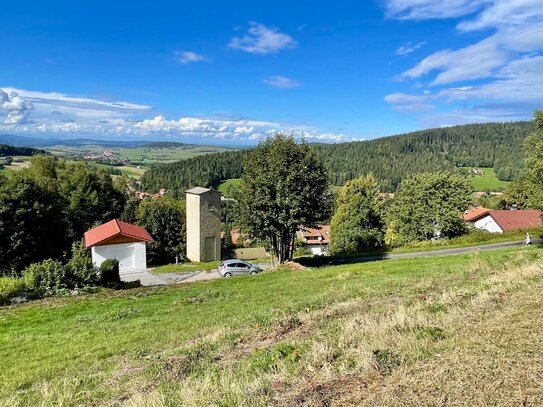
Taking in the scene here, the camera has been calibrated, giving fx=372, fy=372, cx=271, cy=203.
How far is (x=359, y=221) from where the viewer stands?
45.1m

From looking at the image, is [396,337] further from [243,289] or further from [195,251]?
[195,251]

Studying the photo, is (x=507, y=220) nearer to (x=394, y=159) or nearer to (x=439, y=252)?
(x=439, y=252)

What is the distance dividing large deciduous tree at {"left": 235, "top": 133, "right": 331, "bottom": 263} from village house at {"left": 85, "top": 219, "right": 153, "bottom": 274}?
12.3m

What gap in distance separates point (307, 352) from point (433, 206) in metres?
40.8

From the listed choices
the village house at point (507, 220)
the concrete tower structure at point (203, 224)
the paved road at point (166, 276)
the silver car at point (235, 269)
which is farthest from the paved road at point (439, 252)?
the village house at point (507, 220)

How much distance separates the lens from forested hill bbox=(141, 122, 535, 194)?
5049 inches

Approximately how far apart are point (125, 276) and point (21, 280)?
42.7 ft

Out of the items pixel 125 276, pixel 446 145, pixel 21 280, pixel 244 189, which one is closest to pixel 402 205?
pixel 244 189

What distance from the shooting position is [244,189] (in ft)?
79.9

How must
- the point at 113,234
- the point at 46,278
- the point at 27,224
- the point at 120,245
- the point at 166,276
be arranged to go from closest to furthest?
1. the point at 46,278
2. the point at 166,276
3. the point at 113,234
4. the point at 120,245
5. the point at 27,224

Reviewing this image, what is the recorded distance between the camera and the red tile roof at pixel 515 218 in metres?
55.9

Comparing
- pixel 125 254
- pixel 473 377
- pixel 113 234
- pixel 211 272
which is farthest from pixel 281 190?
pixel 473 377

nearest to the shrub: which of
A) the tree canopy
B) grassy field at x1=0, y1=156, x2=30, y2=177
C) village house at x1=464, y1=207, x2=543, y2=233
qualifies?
the tree canopy

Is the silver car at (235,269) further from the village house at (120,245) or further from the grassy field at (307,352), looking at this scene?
the grassy field at (307,352)
